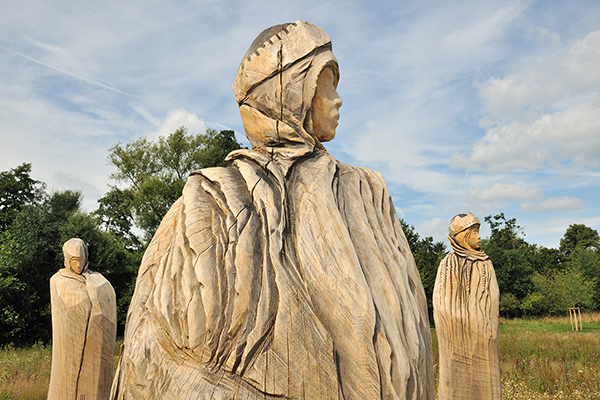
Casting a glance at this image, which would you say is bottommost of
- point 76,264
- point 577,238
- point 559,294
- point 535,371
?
point 535,371

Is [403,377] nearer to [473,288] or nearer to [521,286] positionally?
[473,288]

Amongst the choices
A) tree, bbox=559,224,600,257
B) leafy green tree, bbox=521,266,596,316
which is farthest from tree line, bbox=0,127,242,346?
tree, bbox=559,224,600,257

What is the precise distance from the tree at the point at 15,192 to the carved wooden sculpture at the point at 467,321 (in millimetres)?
18308

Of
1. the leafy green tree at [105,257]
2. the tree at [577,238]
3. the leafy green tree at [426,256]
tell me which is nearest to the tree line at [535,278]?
the leafy green tree at [426,256]

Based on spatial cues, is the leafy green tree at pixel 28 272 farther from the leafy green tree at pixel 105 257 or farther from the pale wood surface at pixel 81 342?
the pale wood surface at pixel 81 342

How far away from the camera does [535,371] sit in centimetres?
845

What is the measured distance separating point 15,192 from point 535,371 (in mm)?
20024

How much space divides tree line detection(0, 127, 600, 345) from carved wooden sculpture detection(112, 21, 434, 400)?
16007 millimetres

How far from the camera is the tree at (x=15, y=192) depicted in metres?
17.7

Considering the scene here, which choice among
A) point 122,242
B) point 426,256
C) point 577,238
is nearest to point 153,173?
point 122,242

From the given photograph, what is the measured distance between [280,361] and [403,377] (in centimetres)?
46

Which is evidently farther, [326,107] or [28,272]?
[28,272]

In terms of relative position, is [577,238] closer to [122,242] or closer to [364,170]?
[122,242]

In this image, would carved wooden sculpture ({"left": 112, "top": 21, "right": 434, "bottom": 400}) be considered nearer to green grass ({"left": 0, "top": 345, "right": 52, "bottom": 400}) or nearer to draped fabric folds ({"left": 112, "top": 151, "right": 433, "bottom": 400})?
draped fabric folds ({"left": 112, "top": 151, "right": 433, "bottom": 400})
